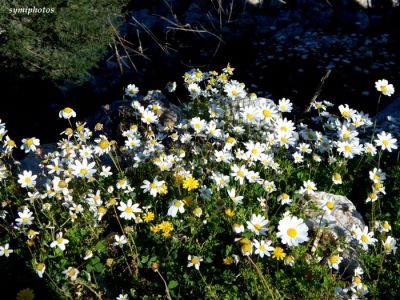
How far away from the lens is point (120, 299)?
292cm

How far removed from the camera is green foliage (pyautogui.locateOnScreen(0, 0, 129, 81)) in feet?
22.1

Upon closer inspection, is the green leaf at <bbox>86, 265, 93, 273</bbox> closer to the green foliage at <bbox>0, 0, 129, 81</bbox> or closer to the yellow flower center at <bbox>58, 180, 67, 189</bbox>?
the yellow flower center at <bbox>58, 180, 67, 189</bbox>

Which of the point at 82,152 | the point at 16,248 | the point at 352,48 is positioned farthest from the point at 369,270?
the point at 352,48

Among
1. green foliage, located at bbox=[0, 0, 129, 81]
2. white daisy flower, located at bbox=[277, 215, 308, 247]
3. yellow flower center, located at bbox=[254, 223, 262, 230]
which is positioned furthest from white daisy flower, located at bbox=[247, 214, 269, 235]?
green foliage, located at bbox=[0, 0, 129, 81]

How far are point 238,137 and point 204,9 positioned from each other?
6.37m

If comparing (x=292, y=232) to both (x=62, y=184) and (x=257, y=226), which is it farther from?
(x=62, y=184)

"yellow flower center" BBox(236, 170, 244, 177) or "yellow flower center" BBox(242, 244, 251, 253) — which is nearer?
"yellow flower center" BBox(242, 244, 251, 253)

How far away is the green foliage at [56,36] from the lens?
675 centimetres

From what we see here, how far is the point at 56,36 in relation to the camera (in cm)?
725

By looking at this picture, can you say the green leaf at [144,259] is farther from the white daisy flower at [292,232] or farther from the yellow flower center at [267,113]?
the yellow flower center at [267,113]

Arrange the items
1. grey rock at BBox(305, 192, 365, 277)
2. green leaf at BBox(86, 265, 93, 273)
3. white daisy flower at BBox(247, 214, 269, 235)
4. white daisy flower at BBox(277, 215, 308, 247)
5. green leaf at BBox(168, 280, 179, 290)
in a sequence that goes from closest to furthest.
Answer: white daisy flower at BBox(277, 215, 308, 247) < white daisy flower at BBox(247, 214, 269, 235) < green leaf at BBox(168, 280, 179, 290) < green leaf at BBox(86, 265, 93, 273) < grey rock at BBox(305, 192, 365, 277)

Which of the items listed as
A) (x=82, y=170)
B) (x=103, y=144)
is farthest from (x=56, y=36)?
(x=82, y=170)

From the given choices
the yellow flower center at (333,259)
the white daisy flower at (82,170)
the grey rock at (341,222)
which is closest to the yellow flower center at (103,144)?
the white daisy flower at (82,170)

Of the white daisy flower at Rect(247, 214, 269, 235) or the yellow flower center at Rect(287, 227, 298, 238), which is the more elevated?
the yellow flower center at Rect(287, 227, 298, 238)
